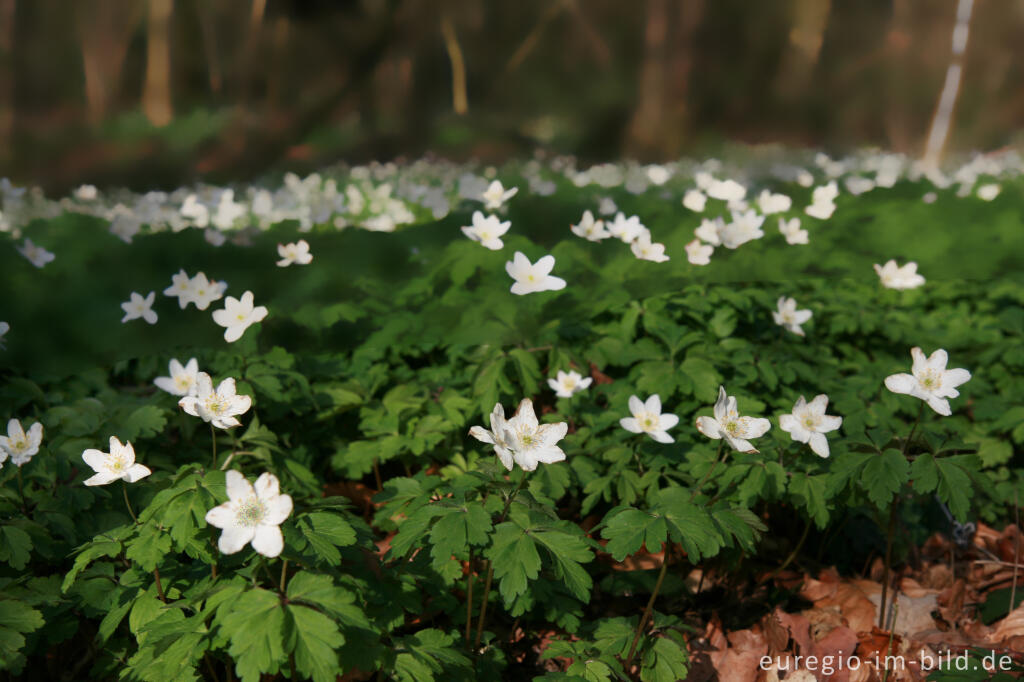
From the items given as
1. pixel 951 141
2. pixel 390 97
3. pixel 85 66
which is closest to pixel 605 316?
pixel 390 97

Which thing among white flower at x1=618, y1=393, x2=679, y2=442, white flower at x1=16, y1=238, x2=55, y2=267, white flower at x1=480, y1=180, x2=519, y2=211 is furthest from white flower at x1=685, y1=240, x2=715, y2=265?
white flower at x1=16, y1=238, x2=55, y2=267

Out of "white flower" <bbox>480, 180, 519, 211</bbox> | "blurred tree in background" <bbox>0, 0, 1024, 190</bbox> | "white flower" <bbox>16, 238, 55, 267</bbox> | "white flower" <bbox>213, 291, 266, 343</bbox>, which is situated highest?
"blurred tree in background" <bbox>0, 0, 1024, 190</bbox>

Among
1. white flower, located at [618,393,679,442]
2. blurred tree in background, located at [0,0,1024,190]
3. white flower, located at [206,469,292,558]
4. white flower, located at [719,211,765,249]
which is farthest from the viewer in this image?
blurred tree in background, located at [0,0,1024,190]

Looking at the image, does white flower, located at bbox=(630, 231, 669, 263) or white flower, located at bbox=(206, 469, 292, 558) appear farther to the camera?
white flower, located at bbox=(630, 231, 669, 263)

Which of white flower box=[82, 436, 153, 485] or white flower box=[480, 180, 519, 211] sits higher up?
white flower box=[480, 180, 519, 211]

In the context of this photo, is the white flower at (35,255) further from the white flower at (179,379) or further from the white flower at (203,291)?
the white flower at (179,379)

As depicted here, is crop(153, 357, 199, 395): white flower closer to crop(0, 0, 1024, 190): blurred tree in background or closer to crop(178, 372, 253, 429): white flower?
crop(178, 372, 253, 429): white flower

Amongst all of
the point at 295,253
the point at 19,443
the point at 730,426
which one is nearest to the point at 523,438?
the point at 730,426
